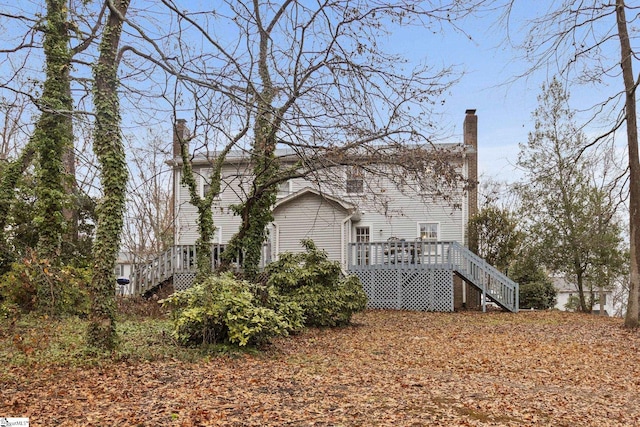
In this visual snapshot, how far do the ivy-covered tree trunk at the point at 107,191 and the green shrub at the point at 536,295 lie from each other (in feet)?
54.8

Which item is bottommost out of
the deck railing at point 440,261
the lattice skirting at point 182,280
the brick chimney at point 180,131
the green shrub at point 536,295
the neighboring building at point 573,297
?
the neighboring building at point 573,297

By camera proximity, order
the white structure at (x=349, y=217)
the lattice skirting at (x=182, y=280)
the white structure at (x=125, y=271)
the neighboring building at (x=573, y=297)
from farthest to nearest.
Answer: the neighboring building at (x=573, y=297) < the white structure at (x=349, y=217) < the lattice skirting at (x=182, y=280) < the white structure at (x=125, y=271)

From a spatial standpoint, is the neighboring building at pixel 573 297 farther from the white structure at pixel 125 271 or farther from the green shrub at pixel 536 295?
the white structure at pixel 125 271

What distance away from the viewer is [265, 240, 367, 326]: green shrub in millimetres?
11555

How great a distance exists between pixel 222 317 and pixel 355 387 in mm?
2709

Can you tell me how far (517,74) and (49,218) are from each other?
1092cm

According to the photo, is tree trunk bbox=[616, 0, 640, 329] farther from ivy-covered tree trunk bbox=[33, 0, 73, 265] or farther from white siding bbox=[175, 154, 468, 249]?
ivy-covered tree trunk bbox=[33, 0, 73, 265]

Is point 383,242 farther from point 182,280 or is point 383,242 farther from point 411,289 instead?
point 182,280

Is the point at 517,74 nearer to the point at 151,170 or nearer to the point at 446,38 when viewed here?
the point at 446,38

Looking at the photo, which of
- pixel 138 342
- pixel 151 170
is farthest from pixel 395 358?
pixel 151 170

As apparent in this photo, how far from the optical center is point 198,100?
22.8 ft

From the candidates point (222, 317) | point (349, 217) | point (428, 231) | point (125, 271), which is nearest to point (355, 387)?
point (222, 317)

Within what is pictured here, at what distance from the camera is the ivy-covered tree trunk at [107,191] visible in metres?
7.61

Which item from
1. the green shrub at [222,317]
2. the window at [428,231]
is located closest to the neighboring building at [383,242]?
the window at [428,231]
